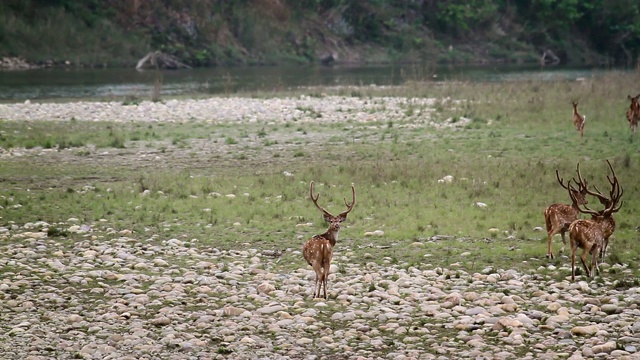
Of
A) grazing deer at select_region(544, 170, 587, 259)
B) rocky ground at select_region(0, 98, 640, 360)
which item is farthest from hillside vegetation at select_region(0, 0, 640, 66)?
grazing deer at select_region(544, 170, 587, 259)

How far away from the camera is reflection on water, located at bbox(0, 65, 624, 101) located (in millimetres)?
42281

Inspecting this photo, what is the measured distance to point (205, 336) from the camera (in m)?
10.6

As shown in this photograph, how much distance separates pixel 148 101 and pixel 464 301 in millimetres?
23988

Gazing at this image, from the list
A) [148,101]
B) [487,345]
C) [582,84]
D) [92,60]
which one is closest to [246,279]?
[487,345]

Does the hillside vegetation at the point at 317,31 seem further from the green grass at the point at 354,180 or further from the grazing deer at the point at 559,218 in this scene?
the grazing deer at the point at 559,218

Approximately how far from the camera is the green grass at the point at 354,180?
1488 centimetres

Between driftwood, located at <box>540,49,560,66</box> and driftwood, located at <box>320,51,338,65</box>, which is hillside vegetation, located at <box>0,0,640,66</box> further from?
driftwood, located at <box>540,49,560,66</box>

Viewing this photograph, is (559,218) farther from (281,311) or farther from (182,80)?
(182,80)

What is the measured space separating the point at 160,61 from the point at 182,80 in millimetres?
12772

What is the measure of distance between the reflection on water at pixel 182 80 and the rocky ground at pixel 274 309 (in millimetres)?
23929

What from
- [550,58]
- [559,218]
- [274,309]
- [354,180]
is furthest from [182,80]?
[274,309]

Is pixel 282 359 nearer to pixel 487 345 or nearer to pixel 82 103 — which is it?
pixel 487 345

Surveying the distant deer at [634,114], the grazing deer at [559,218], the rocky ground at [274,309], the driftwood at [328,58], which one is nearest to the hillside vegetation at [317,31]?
the driftwood at [328,58]

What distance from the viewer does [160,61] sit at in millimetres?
65438
